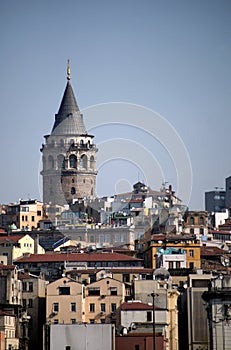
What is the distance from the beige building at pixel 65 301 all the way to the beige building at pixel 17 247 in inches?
1078

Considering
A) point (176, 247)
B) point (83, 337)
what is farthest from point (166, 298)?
point (176, 247)

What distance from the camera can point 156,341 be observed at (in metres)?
93.4

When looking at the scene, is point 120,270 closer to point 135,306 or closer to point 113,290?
point 113,290

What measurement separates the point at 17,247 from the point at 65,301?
39.2 meters

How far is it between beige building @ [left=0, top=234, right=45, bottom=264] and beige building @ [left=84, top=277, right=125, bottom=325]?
1067 inches

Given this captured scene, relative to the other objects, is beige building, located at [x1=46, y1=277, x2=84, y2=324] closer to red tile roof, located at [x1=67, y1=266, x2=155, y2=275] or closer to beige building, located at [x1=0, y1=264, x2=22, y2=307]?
beige building, located at [x1=0, y1=264, x2=22, y2=307]

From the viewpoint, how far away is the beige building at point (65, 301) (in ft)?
363

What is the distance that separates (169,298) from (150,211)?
3204 inches

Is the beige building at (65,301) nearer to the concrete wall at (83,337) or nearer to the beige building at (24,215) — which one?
the concrete wall at (83,337)

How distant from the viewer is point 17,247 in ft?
492

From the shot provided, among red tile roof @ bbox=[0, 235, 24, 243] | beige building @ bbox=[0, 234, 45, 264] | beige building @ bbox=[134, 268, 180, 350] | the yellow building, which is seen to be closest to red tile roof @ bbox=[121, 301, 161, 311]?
beige building @ bbox=[134, 268, 180, 350]

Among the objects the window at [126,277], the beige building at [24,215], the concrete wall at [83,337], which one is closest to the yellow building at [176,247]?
the window at [126,277]

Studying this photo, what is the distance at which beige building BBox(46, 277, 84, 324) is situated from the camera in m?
111

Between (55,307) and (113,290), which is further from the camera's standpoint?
(113,290)
